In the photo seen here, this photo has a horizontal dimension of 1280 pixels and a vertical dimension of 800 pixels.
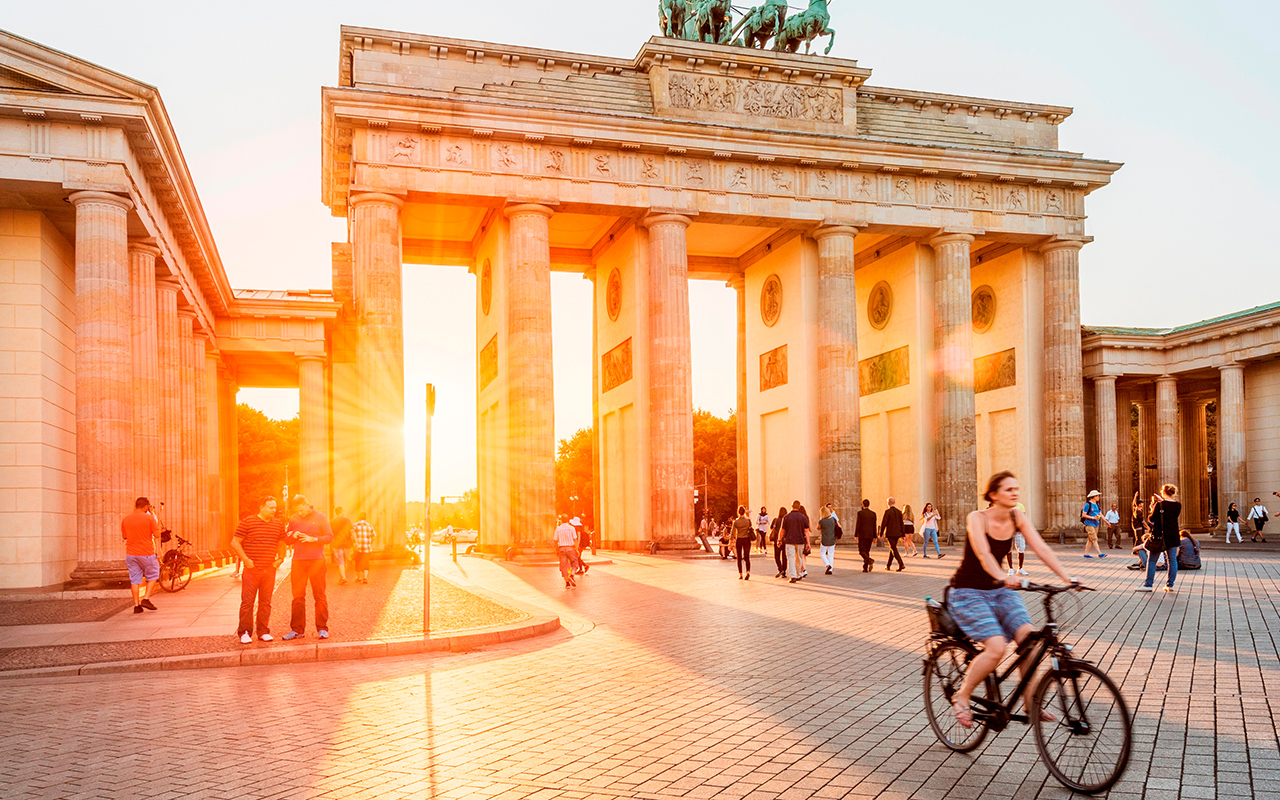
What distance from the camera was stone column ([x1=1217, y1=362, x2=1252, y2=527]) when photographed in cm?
4222

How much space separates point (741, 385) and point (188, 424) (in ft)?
79.3

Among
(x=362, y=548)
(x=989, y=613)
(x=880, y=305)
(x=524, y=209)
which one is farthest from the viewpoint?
(x=880, y=305)

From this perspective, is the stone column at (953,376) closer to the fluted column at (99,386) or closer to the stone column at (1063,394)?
the stone column at (1063,394)

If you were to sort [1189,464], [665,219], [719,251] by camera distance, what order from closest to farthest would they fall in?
[665,219] → [719,251] → [1189,464]

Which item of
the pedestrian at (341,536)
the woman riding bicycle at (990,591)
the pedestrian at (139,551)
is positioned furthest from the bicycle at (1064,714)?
the pedestrian at (341,536)

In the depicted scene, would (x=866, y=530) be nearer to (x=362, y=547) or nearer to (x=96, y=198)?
(x=362, y=547)

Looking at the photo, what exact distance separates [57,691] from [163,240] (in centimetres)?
1883

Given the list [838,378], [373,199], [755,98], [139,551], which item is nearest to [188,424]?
[373,199]

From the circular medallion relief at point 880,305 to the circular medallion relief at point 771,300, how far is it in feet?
16.7

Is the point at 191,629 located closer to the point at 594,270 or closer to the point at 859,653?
the point at 859,653

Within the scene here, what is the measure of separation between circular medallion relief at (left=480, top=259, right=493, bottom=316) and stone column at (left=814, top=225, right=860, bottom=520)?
41.7 feet

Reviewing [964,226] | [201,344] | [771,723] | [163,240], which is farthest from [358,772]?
[964,226]

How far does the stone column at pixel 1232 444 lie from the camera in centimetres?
4222

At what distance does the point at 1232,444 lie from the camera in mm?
42875
